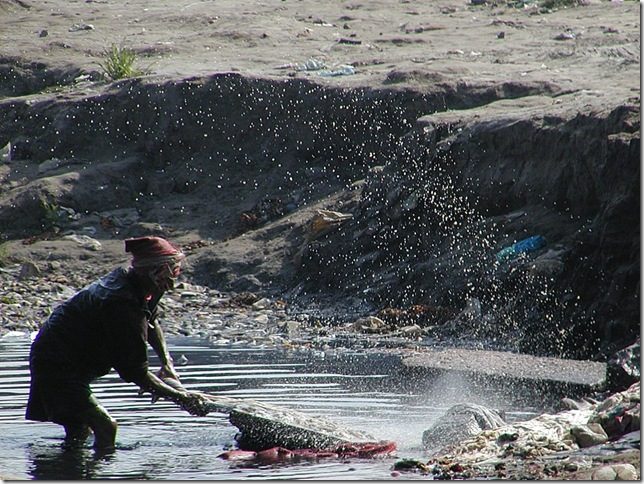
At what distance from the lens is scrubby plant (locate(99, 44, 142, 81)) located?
21.1m

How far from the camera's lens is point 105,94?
67.8 feet

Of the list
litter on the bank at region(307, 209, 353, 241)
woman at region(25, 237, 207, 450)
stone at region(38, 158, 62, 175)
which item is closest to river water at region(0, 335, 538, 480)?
woman at region(25, 237, 207, 450)

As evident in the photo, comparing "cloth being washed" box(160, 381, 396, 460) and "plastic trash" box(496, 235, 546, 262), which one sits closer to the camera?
"cloth being washed" box(160, 381, 396, 460)

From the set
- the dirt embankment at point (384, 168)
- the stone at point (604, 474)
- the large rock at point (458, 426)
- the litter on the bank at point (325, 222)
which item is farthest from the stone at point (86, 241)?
the stone at point (604, 474)

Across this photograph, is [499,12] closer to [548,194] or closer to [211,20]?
[211,20]

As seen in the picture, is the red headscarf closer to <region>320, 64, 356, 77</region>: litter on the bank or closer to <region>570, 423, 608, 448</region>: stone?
<region>570, 423, 608, 448</region>: stone

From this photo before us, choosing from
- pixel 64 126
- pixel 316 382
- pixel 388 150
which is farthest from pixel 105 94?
pixel 316 382

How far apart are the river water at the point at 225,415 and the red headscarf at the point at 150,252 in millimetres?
1276

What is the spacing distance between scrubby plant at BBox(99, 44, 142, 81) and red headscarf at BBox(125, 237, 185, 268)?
530 inches

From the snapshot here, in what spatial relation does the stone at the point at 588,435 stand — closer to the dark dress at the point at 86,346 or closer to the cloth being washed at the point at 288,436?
the cloth being washed at the point at 288,436

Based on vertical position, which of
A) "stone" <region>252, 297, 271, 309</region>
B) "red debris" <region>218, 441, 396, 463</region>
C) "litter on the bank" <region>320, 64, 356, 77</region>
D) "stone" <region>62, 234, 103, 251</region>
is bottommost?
"stone" <region>252, 297, 271, 309</region>

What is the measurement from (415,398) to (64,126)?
1174 cm

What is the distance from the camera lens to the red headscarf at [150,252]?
7.95 m

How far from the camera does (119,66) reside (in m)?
21.1
